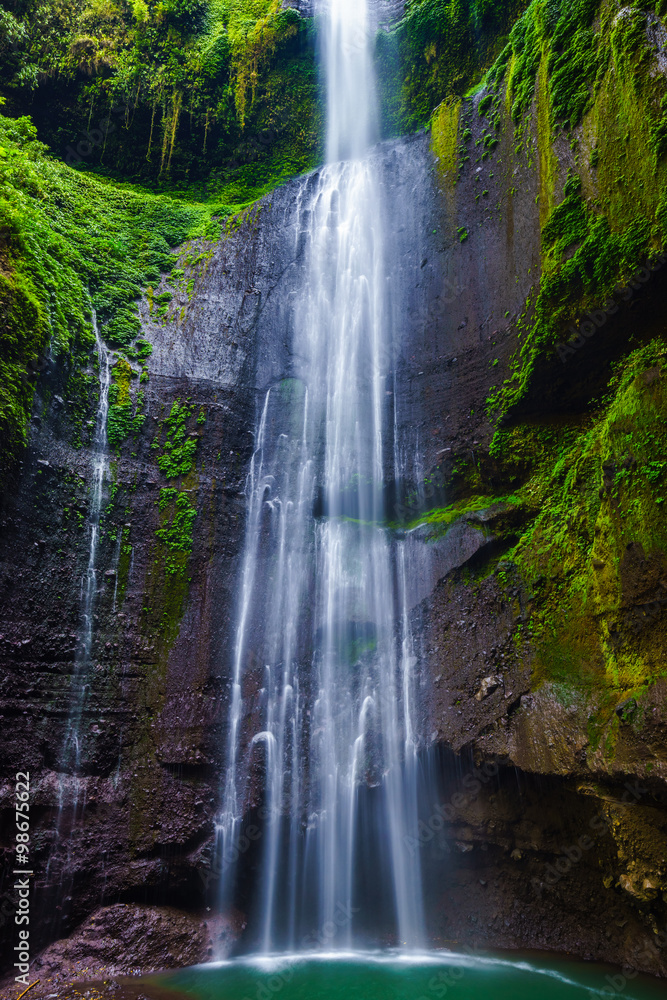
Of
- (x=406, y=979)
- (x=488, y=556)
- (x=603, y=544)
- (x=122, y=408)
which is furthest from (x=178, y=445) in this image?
(x=406, y=979)

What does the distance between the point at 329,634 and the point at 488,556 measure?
300 cm

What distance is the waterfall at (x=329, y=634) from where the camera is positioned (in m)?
8.13

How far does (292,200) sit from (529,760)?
12818 mm

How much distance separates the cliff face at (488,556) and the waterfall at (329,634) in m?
0.41

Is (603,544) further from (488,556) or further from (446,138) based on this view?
(446,138)

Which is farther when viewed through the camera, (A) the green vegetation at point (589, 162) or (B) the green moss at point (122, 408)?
(B) the green moss at point (122, 408)

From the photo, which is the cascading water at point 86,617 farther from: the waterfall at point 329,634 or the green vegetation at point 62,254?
the waterfall at point 329,634

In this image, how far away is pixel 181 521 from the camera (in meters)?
10.1

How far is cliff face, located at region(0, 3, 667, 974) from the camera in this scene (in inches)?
265

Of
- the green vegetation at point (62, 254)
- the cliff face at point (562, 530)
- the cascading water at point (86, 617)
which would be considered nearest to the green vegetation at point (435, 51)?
the cliff face at point (562, 530)

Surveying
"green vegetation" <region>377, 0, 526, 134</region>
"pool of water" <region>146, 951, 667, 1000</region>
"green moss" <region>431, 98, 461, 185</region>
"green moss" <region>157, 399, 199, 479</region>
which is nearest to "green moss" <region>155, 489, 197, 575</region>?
"green moss" <region>157, 399, 199, 479</region>

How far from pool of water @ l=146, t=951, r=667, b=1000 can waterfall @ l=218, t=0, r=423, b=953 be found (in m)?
0.66

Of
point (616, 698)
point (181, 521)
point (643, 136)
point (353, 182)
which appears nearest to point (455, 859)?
point (616, 698)

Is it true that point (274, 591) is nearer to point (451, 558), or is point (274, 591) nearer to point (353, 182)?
point (451, 558)
